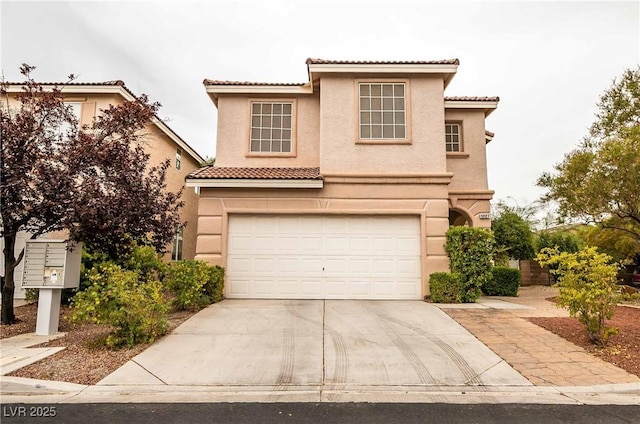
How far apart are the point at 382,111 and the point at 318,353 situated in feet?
25.7

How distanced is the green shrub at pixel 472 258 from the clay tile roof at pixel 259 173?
4.30 m

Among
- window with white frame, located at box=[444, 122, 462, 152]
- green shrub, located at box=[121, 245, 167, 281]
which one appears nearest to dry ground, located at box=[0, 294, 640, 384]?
green shrub, located at box=[121, 245, 167, 281]

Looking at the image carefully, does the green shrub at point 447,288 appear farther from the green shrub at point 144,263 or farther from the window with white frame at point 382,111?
the green shrub at point 144,263

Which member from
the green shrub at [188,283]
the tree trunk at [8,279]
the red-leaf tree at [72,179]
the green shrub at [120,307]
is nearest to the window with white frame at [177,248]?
the green shrub at [188,283]

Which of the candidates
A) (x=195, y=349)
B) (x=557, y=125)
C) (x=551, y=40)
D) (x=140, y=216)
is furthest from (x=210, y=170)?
(x=557, y=125)

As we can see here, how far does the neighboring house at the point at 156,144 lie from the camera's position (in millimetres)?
12367

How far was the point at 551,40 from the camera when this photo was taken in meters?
12.6

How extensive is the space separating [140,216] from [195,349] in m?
3.35

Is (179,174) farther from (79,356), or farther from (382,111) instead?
(79,356)

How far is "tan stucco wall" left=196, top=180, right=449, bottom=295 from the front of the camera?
1116cm

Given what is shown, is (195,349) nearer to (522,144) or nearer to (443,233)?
(443,233)

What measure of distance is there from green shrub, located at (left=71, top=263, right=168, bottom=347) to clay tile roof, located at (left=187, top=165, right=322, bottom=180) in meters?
4.74

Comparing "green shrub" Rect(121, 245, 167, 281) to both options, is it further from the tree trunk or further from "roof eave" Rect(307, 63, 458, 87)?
"roof eave" Rect(307, 63, 458, 87)

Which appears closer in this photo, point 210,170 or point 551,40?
point 210,170
